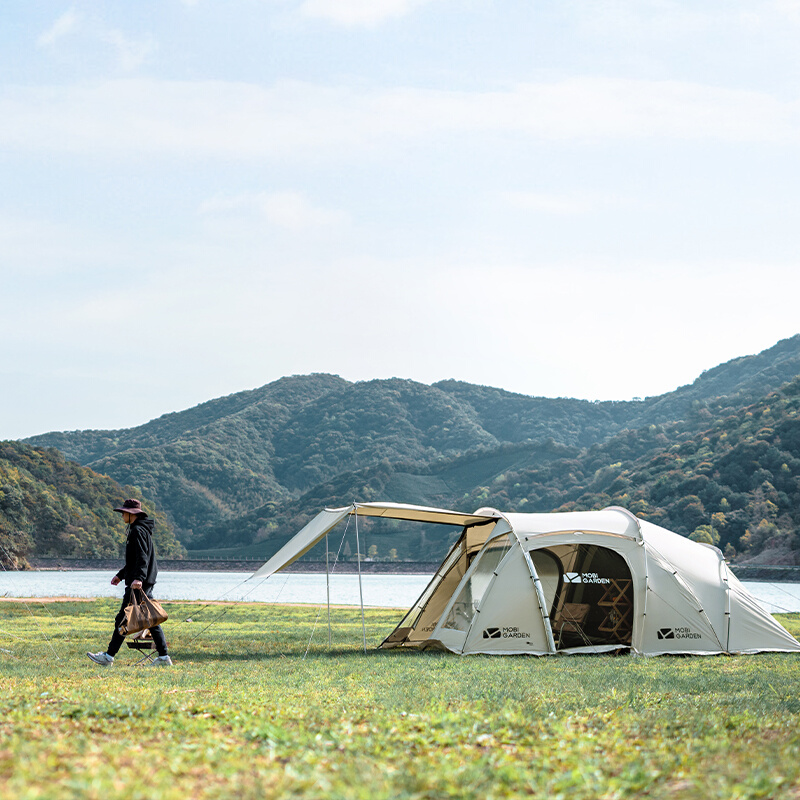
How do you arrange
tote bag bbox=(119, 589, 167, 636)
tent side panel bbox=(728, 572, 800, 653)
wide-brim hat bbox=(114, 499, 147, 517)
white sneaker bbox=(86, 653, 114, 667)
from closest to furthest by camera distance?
tote bag bbox=(119, 589, 167, 636) < white sneaker bbox=(86, 653, 114, 667) < wide-brim hat bbox=(114, 499, 147, 517) < tent side panel bbox=(728, 572, 800, 653)

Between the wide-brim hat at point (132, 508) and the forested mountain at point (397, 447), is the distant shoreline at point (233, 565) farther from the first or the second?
the wide-brim hat at point (132, 508)

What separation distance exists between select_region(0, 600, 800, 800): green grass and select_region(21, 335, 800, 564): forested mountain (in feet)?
218

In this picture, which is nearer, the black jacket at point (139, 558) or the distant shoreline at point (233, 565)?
the black jacket at point (139, 558)

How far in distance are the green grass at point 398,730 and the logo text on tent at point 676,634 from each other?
1577mm

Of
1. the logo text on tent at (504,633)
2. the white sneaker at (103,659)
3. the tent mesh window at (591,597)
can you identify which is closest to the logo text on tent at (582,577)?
the tent mesh window at (591,597)

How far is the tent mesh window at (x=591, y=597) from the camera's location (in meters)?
13.9

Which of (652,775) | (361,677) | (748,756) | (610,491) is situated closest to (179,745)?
(652,775)

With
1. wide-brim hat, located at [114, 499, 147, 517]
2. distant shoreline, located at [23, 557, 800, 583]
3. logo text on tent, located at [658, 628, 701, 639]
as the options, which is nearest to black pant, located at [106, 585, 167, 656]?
wide-brim hat, located at [114, 499, 147, 517]

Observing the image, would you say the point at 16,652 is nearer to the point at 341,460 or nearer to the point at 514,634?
the point at 514,634

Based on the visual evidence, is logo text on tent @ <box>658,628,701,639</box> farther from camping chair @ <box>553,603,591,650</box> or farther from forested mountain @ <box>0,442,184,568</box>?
forested mountain @ <box>0,442,184,568</box>

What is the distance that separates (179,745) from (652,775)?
270 cm

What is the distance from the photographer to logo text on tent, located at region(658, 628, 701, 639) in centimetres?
1315

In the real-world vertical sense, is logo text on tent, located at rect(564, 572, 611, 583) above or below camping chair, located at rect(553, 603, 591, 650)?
above

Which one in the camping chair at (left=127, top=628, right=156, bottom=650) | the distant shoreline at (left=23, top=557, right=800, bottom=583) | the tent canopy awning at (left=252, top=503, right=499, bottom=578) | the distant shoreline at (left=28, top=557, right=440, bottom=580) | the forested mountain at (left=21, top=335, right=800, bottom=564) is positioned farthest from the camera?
the forested mountain at (left=21, top=335, right=800, bottom=564)
